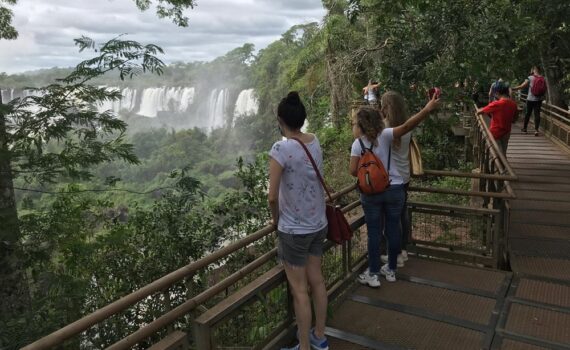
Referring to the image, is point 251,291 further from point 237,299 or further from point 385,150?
point 385,150

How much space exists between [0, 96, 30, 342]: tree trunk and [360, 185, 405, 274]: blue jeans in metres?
3.01

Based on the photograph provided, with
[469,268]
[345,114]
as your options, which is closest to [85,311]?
[469,268]

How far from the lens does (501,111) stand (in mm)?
6453

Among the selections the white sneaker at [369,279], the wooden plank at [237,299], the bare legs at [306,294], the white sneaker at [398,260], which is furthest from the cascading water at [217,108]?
the bare legs at [306,294]

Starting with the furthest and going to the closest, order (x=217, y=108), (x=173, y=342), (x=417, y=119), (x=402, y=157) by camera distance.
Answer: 1. (x=217, y=108)
2. (x=402, y=157)
3. (x=417, y=119)
4. (x=173, y=342)

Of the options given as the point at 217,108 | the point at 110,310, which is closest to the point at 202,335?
the point at 110,310

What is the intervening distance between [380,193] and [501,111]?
3.99 m

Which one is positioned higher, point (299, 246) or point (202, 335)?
point (299, 246)

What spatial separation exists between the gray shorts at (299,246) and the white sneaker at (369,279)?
51.0 inches

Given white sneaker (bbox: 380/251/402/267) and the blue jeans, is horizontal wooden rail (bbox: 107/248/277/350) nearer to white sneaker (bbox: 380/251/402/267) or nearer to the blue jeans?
the blue jeans

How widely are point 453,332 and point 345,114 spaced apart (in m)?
12.1

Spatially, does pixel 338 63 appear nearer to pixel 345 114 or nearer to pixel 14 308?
pixel 345 114

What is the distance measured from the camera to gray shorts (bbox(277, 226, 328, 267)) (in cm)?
256

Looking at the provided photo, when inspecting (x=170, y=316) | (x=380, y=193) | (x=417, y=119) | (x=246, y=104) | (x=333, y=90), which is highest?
(x=333, y=90)
